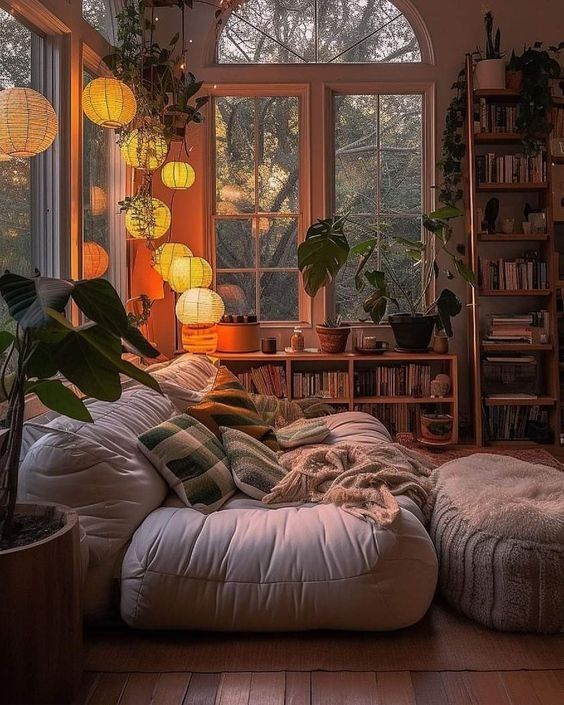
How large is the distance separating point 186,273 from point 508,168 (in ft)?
7.91

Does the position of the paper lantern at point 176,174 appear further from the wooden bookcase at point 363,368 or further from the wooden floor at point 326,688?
the wooden floor at point 326,688

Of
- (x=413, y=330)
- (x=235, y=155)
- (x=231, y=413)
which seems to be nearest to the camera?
(x=231, y=413)

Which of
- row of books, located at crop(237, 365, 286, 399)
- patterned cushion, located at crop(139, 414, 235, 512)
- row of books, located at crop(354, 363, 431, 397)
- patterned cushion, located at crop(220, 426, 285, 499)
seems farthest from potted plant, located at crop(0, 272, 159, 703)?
row of books, located at crop(354, 363, 431, 397)

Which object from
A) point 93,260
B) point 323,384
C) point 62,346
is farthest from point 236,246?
point 62,346

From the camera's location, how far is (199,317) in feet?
16.9

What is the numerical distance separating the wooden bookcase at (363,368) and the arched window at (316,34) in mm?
2208

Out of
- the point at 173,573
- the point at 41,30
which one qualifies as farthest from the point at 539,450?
the point at 41,30

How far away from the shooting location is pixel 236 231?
593 cm

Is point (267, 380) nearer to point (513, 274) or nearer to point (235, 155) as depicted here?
point (235, 155)

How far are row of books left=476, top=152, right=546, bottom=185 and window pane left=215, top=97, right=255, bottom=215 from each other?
5.52 ft

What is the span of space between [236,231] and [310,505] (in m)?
3.46

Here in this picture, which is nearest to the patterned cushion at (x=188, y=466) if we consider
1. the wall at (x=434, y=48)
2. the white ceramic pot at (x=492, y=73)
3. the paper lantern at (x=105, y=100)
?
the paper lantern at (x=105, y=100)

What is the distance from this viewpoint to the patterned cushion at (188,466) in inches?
111

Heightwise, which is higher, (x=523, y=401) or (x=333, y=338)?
(x=333, y=338)
